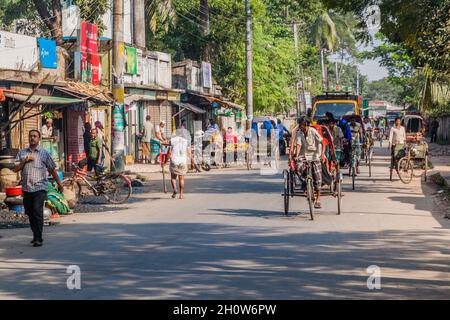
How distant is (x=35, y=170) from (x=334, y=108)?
27239mm

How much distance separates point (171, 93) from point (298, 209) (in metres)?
29.0

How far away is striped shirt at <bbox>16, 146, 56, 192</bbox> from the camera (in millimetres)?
14883

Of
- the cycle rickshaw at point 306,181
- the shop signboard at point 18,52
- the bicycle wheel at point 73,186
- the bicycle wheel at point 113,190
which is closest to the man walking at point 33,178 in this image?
the cycle rickshaw at point 306,181

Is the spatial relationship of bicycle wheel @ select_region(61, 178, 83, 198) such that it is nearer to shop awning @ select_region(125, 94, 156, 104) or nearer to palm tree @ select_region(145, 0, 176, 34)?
shop awning @ select_region(125, 94, 156, 104)

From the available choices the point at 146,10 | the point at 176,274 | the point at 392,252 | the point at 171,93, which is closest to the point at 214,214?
the point at 392,252

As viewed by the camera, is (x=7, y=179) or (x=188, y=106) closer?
(x=7, y=179)

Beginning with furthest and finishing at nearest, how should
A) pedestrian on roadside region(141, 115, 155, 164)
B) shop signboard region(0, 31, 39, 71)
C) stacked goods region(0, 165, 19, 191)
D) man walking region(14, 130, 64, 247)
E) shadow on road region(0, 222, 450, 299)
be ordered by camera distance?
pedestrian on roadside region(141, 115, 155, 164)
shop signboard region(0, 31, 39, 71)
stacked goods region(0, 165, 19, 191)
man walking region(14, 130, 64, 247)
shadow on road region(0, 222, 450, 299)

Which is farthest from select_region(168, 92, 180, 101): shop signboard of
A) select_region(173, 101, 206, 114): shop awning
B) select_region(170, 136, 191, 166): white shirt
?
select_region(170, 136, 191, 166): white shirt

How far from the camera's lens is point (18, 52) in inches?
1102

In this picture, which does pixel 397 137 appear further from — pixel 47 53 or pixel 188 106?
pixel 188 106

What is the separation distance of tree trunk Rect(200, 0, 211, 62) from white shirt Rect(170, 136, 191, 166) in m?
31.1

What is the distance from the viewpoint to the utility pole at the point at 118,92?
28.9m

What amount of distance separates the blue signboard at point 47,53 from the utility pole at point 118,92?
2.57 m

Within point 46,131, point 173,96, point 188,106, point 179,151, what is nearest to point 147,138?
point 173,96
